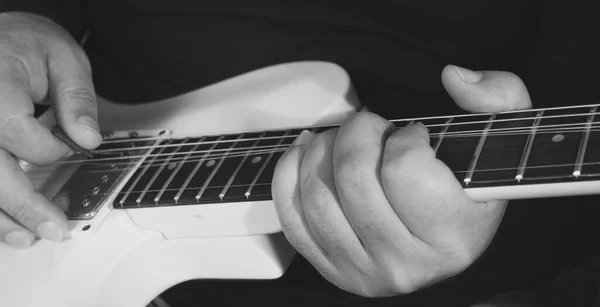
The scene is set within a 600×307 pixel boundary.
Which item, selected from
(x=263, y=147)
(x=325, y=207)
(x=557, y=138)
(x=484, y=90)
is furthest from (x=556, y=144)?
(x=263, y=147)

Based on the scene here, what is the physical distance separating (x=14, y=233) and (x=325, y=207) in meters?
0.42

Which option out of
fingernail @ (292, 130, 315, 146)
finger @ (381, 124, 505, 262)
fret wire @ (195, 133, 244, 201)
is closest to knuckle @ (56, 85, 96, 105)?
fret wire @ (195, 133, 244, 201)

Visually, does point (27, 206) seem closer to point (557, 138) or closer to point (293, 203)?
point (293, 203)

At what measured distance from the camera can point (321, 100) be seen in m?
0.95

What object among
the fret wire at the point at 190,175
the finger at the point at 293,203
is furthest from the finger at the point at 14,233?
the finger at the point at 293,203

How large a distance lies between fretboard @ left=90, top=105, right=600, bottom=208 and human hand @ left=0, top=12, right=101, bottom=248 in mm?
85

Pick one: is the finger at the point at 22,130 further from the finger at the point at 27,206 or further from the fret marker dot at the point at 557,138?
the fret marker dot at the point at 557,138

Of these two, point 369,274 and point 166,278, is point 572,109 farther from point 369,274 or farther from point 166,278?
point 166,278

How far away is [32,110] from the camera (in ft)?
2.87

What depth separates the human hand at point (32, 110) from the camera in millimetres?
815

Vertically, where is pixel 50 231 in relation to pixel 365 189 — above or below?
below

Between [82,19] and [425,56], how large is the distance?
682 mm

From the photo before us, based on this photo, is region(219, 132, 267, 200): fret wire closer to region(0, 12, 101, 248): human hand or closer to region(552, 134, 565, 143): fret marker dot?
region(0, 12, 101, 248): human hand

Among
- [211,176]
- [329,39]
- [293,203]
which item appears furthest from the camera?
[329,39]
